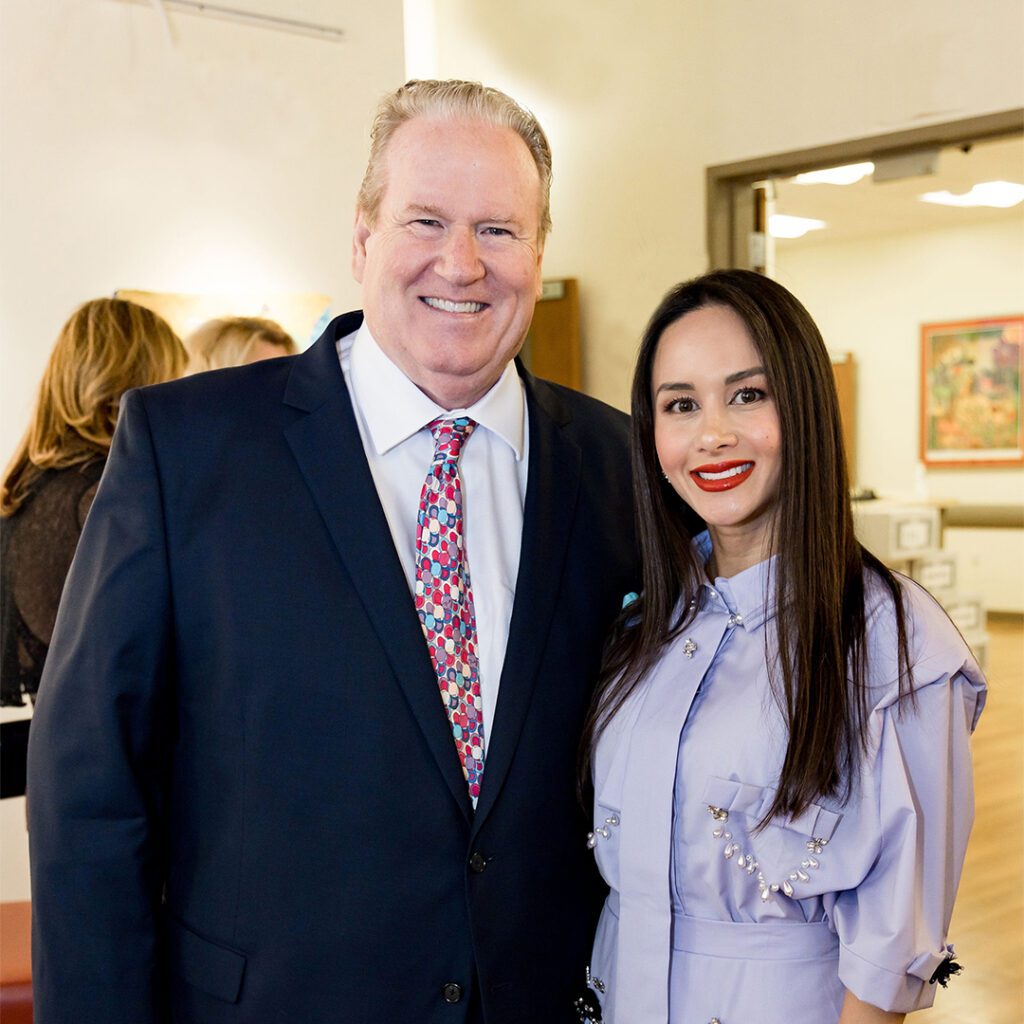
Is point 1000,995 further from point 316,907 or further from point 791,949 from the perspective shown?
point 316,907

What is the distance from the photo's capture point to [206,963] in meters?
1.60

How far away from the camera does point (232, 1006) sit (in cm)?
160

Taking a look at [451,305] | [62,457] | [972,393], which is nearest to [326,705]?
[451,305]

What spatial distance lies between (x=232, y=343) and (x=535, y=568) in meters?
3.03

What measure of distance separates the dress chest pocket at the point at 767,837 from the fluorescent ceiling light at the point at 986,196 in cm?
820

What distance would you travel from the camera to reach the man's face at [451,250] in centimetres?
171

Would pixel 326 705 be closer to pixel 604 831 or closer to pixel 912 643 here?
pixel 604 831

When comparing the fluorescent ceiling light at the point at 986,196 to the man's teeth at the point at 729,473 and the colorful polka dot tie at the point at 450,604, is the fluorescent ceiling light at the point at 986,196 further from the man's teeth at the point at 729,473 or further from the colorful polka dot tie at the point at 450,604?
the colorful polka dot tie at the point at 450,604

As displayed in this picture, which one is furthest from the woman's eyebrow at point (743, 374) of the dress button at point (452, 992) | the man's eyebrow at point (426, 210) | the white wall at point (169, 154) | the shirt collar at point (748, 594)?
the white wall at point (169, 154)

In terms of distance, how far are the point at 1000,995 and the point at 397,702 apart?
3.05m

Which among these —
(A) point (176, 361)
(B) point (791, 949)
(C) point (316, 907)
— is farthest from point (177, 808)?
(A) point (176, 361)

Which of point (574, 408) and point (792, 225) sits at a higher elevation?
point (792, 225)

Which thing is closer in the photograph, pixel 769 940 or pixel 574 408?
pixel 769 940

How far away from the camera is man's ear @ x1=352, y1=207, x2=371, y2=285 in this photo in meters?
A: 1.83
